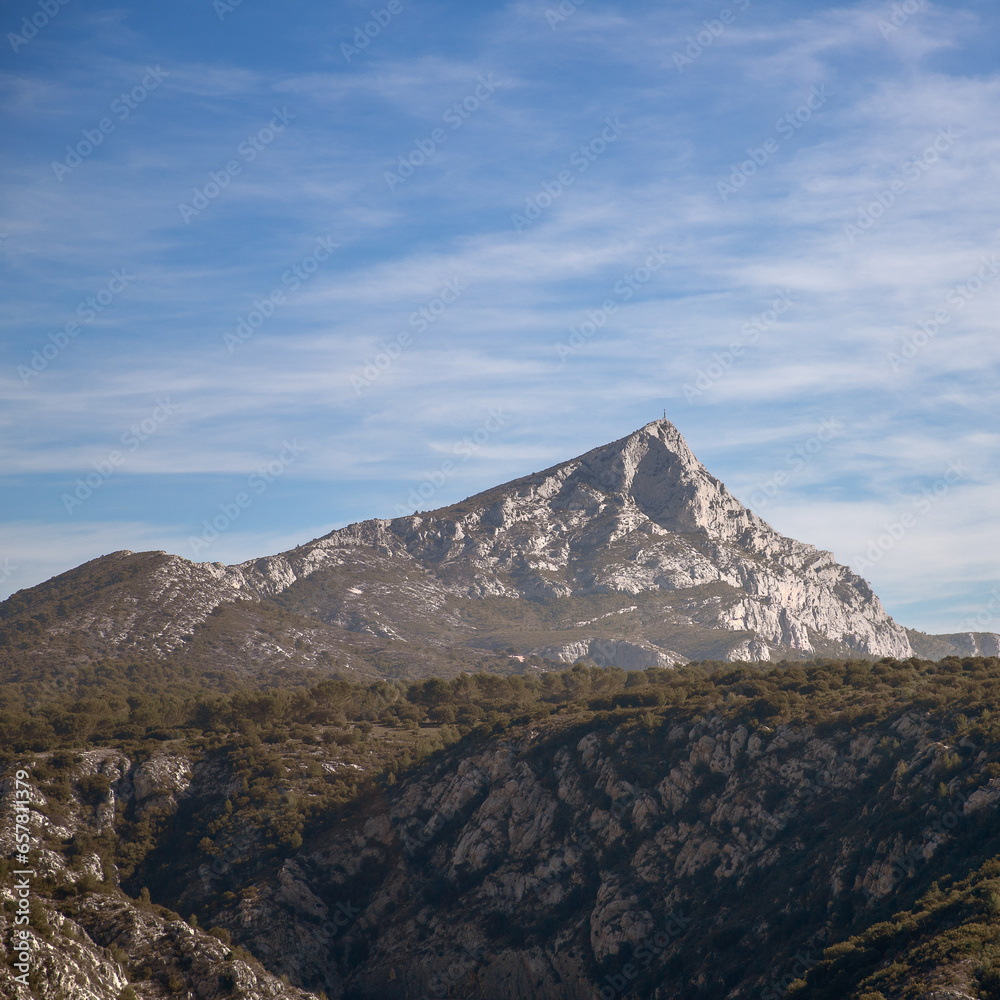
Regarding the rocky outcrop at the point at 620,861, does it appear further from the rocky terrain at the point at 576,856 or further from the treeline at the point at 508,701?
the treeline at the point at 508,701

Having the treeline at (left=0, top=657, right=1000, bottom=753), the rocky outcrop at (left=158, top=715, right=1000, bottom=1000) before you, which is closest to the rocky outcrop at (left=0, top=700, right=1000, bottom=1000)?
the rocky outcrop at (left=158, top=715, right=1000, bottom=1000)

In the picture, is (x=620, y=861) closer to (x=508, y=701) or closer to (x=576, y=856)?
(x=576, y=856)

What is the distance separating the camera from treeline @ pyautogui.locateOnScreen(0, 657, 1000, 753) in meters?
80.8

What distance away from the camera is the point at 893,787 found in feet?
219

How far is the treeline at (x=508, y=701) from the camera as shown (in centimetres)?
8081

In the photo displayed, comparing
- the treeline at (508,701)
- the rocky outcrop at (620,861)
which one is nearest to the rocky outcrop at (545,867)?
the rocky outcrop at (620,861)

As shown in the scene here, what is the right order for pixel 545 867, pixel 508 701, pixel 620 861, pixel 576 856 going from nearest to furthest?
Answer: pixel 620 861 < pixel 576 856 < pixel 545 867 < pixel 508 701

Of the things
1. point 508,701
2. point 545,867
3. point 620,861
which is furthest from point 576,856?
point 508,701

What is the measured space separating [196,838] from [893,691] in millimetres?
62109

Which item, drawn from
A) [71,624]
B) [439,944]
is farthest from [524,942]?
[71,624]

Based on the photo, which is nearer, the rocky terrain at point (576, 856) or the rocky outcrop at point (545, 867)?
the rocky terrain at point (576, 856)

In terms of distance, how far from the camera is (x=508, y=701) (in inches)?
4798

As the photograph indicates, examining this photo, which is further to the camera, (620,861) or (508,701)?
(508,701)

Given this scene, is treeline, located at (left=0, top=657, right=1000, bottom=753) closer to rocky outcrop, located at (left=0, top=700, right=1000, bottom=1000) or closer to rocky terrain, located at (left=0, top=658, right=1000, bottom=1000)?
rocky terrain, located at (left=0, top=658, right=1000, bottom=1000)
